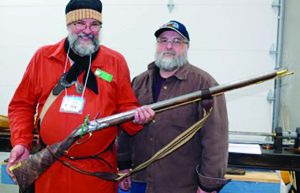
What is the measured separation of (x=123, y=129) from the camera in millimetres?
2023

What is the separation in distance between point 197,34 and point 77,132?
61.6 inches

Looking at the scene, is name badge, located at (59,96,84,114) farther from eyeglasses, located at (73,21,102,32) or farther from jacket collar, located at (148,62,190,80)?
jacket collar, located at (148,62,190,80)

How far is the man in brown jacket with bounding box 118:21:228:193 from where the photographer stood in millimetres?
1897

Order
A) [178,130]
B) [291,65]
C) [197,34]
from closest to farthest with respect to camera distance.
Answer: [178,130] → [291,65] → [197,34]

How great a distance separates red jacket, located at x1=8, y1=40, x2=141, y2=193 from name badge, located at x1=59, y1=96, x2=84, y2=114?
0.02m

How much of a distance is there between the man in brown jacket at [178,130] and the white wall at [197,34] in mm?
943

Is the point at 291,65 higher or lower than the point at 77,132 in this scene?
higher

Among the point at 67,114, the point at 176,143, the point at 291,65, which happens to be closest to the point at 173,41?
the point at 176,143

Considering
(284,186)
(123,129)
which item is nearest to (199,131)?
(123,129)

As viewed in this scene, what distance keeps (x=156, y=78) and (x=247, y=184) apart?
40.9 inches

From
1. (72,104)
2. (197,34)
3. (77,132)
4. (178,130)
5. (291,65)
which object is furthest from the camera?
(197,34)

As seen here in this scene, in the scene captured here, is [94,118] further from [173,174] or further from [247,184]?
[247,184]

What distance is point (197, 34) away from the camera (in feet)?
9.69

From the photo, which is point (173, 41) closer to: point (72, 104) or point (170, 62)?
Result: point (170, 62)
